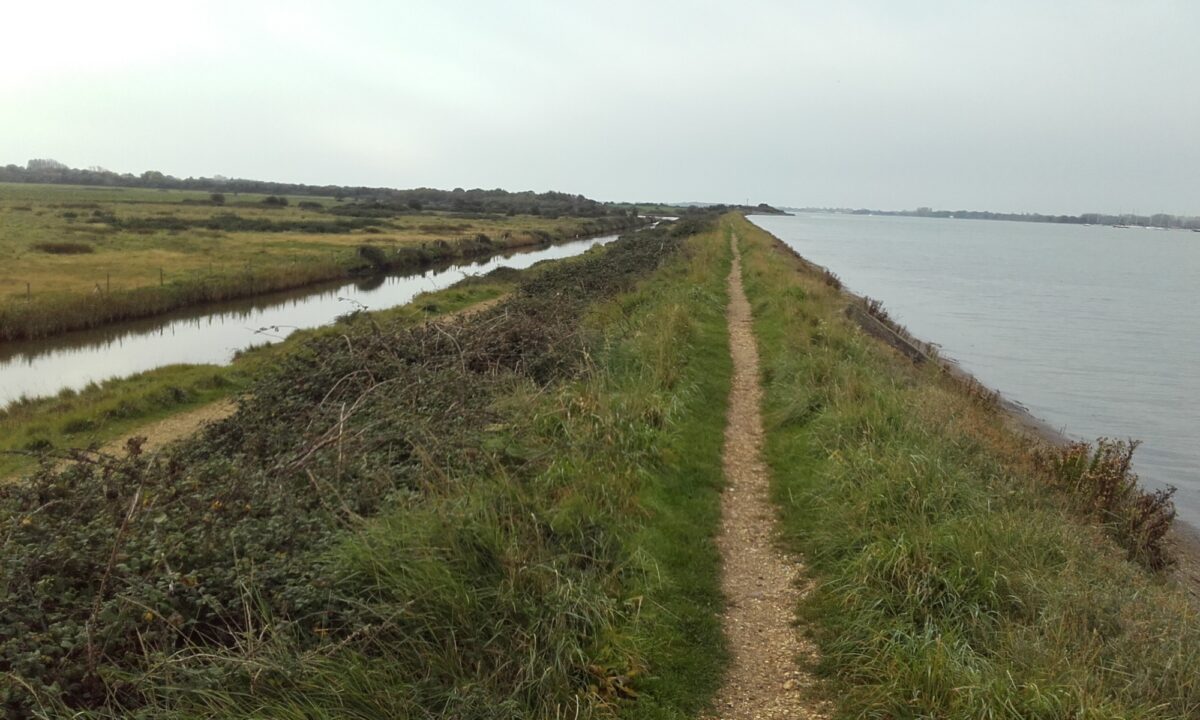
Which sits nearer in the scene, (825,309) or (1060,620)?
(1060,620)

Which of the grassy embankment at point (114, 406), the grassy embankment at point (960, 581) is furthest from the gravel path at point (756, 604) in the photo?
the grassy embankment at point (114, 406)

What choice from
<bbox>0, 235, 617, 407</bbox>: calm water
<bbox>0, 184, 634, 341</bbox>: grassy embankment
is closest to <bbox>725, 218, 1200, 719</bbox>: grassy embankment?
<bbox>0, 235, 617, 407</bbox>: calm water

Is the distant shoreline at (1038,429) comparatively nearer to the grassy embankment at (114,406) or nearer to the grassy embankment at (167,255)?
the grassy embankment at (114,406)

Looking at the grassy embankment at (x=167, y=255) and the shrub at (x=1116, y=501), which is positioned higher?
the grassy embankment at (x=167, y=255)

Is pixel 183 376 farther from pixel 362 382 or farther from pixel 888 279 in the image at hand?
pixel 888 279

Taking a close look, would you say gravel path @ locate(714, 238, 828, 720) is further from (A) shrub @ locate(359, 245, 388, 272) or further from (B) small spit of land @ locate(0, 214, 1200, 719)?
(A) shrub @ locate(359, 245, 388, 272)

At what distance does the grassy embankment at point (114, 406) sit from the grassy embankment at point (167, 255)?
9.01 meters

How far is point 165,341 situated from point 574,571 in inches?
958

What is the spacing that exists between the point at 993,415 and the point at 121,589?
15.3m

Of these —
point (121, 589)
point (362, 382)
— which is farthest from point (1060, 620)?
point (362, 382)

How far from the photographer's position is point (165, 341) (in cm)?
2462

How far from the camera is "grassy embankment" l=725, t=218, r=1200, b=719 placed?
4328 millimetres

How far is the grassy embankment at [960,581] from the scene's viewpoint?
4328mm

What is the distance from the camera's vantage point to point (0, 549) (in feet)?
14.5
